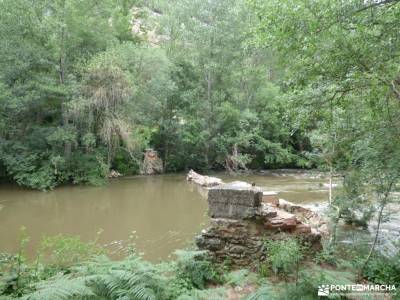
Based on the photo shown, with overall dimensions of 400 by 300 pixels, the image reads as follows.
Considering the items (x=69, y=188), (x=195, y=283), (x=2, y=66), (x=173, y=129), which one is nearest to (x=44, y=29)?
(x=2, y=66)

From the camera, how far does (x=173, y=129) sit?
64.4ft

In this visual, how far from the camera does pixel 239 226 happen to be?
Result: 205 inches

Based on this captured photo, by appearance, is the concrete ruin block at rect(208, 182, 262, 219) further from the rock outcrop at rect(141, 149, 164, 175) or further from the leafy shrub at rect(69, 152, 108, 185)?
the rock outcrop at rect(141, 149, 164, 175)

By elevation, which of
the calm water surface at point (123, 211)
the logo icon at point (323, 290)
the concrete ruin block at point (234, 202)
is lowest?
the calm water surface at point (123, 211)

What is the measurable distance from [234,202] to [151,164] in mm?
13886

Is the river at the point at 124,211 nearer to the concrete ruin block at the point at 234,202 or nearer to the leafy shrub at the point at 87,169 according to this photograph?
the leafy shrub at the point at 87,169

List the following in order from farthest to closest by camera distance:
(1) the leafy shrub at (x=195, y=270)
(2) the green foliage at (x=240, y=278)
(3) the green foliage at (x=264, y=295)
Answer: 1. (1) the leafy shrub at (x=195, y=270)
2. (2) the green foliage at (x=240, y=278)
3. (3) the green foliage at (x=264, y=295)

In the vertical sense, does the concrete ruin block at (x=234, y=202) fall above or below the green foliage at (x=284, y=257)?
above

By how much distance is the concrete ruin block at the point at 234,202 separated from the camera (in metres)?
5.25

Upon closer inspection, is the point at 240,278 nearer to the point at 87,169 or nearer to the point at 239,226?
the point at 239,226

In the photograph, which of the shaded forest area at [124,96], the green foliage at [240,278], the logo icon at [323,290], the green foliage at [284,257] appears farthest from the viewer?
the shaded forest area at [124,96]

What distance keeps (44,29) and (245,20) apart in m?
10.4

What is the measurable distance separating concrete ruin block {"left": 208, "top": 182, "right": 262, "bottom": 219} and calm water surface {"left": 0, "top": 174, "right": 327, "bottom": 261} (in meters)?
1.73

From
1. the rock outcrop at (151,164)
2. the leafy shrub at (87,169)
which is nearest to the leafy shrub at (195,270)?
the leafy shrub at (87,169)
